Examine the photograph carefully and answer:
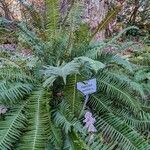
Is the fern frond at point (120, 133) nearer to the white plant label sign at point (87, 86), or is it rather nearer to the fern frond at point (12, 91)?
the white plant label sign at point (87, 86)

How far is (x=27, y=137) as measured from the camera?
2.59m

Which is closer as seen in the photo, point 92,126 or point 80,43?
point 92,126

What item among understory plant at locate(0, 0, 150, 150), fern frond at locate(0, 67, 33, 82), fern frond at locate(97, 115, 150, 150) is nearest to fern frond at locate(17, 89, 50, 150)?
understory plant at locate(0, 0, 150, 150)

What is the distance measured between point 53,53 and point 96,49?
0.34 meters

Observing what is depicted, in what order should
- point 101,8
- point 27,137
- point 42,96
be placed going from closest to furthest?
point 27,137, point 42,96, point 101,8

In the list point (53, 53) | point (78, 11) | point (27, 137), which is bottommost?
point (27, 137)

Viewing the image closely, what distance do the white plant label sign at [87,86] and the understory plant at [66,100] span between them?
1.3 inches

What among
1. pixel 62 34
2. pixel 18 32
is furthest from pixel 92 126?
pixel 18 32

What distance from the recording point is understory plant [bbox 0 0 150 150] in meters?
2.62

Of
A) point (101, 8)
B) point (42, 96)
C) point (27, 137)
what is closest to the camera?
point (27, 137)

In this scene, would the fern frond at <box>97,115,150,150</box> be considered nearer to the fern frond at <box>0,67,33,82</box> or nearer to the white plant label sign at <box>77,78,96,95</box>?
the white plant label sign at <box>77,78,96,95</box>

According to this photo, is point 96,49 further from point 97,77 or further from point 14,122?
point 14,122

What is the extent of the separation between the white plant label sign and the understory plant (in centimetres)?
3

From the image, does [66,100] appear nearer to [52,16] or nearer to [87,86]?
[87,86]
